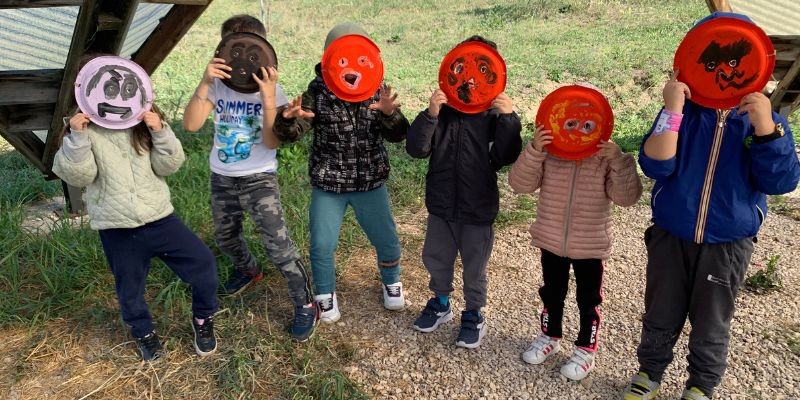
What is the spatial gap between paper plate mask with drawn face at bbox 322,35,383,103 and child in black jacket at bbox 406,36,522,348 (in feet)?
0.96

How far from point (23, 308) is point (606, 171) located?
10.3ft

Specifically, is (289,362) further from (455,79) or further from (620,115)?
(620,115)

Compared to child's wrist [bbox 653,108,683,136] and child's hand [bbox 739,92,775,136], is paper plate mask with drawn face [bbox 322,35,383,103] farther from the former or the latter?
child's hand [bbox 739,92,775,136]

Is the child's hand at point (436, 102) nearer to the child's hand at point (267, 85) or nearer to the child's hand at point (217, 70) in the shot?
the child's hand at point (267, 85)

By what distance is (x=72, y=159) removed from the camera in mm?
2504

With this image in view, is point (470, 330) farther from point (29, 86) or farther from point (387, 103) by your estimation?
point (29, 86)

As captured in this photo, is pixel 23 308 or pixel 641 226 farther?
pixel 641 226

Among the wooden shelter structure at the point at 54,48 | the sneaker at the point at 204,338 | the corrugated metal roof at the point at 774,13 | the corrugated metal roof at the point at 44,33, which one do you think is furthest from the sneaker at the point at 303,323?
the corrugated metal roof at the point at 774,13

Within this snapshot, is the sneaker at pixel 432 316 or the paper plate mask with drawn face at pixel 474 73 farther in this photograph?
the sneaker at pixel 432 316

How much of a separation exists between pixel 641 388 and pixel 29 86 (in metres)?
3.83

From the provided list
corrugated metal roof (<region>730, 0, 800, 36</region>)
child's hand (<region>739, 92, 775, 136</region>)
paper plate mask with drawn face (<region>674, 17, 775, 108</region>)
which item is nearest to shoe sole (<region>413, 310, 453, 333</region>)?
paper plate mask with drawn face (<region>674, 17, 775, 108</region>)

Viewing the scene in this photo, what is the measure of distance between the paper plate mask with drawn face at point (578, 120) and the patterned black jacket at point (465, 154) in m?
0.19

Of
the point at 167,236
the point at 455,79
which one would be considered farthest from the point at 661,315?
the point at 167,236

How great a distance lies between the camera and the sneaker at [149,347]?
2.98m
